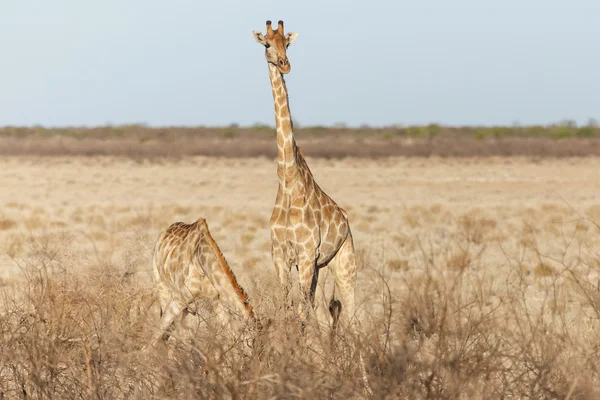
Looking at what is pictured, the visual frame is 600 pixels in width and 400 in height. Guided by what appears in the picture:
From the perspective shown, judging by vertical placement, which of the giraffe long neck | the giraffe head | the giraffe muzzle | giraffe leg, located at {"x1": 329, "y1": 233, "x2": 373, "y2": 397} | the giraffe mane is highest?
the giraffe head

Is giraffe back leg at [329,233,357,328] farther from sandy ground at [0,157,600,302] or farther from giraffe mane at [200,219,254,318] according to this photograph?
giraffe mane at [200,219,254,318]

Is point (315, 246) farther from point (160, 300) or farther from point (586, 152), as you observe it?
point (586, 152)

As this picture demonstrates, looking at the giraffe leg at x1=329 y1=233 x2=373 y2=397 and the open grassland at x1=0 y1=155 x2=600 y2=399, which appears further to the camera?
the giraffe leg at x1=329 y1=233 x2=373 y2=397

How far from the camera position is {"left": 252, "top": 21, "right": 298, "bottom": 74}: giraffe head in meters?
6.72

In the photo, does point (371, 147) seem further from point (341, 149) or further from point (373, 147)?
point (341, 149)

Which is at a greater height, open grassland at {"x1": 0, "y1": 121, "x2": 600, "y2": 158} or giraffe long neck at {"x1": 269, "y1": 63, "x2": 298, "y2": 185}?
giraffe long neck at {"x1": 269, "y1": 63, "x2": 298, "y2": 185}

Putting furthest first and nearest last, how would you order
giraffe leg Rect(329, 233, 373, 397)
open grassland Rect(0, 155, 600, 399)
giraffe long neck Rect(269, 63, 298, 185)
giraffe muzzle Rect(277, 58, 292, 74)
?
giraffe leg Rect(329, 233, 373, 397)
giraffe long neck Rect(269, 63, 298, 185)
giraffe muzzle Rect(277, 58, 292, 74)
open grassland Rect(0, 155, 600, 399)

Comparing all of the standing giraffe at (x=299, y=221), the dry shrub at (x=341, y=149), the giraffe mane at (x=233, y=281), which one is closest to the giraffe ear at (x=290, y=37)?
the standing giraffe at (x=299, y=221)

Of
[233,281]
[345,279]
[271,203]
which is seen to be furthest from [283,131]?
[271,203]

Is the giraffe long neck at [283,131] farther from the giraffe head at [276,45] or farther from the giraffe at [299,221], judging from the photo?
the giraffe head at [276,45]

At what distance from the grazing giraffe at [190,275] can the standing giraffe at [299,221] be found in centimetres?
69

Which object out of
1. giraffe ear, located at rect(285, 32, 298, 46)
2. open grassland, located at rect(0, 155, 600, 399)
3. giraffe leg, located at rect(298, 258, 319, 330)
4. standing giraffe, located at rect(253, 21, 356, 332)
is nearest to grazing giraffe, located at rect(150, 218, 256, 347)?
open grassland, located at rect(0, 155, 600, 399)

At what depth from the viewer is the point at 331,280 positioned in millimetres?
12109

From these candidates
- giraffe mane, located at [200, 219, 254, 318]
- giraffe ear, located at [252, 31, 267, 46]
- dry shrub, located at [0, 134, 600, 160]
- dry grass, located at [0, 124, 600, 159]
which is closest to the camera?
giraffe mane, located at [200, 219, 254, 318]
